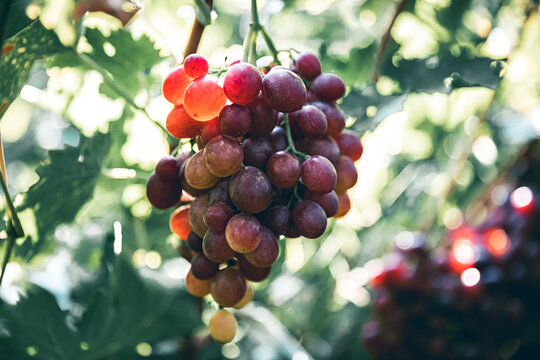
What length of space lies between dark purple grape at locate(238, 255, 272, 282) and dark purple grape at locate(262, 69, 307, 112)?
168 mm

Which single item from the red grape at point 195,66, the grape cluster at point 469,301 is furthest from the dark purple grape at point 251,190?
the grape cluster at point 469,301

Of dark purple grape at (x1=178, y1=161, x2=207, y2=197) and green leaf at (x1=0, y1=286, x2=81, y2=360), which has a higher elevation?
dark purple grape at (x1=178, y1=161, x2=207, y2=197)

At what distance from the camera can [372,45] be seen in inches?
30.4

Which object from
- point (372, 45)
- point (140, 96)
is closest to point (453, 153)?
point (372, 45)

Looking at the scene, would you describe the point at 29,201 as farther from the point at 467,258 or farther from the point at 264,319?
the point at 467,258

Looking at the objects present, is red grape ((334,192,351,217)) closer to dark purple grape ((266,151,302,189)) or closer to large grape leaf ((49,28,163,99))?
dark purple grape ((266,151,302,189))

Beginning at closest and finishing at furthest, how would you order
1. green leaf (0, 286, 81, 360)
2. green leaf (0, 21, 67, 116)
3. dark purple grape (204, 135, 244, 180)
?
1. dark purple grape (204, 135, 244, 180)
2. green leaf (0, 21, 67, 116)
3. green leaf (0, 286, 81, 360)

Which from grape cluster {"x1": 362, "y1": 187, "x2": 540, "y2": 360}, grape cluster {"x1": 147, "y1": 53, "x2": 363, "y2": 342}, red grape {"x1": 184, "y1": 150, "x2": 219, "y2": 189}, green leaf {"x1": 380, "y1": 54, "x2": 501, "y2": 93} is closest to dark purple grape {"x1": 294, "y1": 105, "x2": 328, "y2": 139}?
grape cluster {"x1": 147, "y1": 53, "x2": 363, "y2": 342}

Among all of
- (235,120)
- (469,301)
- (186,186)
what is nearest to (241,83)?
(235,120)

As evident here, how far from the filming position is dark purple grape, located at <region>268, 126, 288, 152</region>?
48 cm

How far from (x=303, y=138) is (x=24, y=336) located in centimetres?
47

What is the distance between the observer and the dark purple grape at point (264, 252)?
0.45 metres

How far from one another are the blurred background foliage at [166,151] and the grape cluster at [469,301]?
0.40ft

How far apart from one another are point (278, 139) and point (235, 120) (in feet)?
0.22
